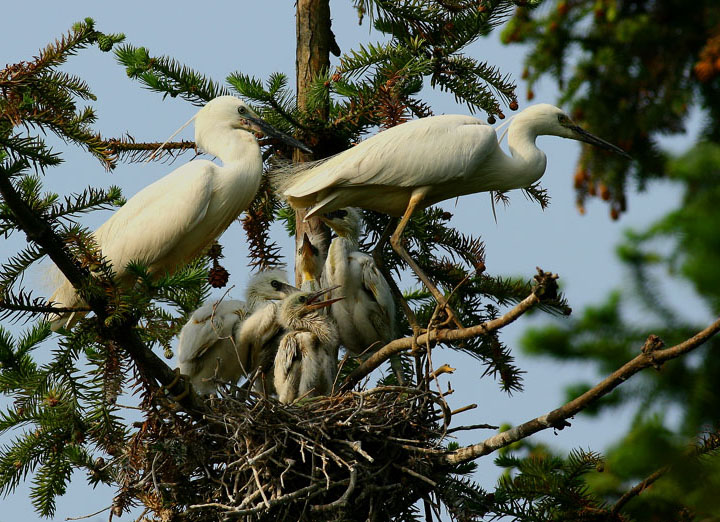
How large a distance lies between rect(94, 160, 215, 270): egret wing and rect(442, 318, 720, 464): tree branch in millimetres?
1892

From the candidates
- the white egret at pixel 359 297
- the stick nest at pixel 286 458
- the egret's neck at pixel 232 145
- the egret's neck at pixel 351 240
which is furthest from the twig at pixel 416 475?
the egret's neck at pixel 232 145

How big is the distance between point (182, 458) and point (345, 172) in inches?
68.0

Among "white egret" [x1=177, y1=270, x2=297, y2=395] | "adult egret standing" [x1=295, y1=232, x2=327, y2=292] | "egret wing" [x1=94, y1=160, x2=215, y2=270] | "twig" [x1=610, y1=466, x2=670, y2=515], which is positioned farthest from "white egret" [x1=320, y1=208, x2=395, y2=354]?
"twig" [x1=610, y1=466, x2=670, y2=515]

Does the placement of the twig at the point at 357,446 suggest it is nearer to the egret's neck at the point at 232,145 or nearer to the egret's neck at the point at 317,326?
the egret's neck at the point at 317,326

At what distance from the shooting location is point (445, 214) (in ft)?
18.4

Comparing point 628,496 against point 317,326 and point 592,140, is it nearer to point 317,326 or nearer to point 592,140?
point 317,326

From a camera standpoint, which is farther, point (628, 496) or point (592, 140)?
point (592, 140)

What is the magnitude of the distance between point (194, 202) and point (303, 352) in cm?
101

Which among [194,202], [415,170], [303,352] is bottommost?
[303,352]

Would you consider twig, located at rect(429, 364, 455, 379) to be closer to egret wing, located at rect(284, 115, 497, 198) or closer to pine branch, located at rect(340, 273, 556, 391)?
pine branch, located at rect(340, 273, 556, 391)

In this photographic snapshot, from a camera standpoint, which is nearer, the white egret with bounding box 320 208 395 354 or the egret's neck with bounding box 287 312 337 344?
the egret's neck with bounding box 287 312 337 344

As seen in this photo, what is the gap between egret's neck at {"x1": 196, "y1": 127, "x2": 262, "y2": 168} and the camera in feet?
16.8

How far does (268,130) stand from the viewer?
5.16 meters

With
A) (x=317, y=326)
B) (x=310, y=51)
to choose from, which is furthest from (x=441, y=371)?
(x=310, y=51)
